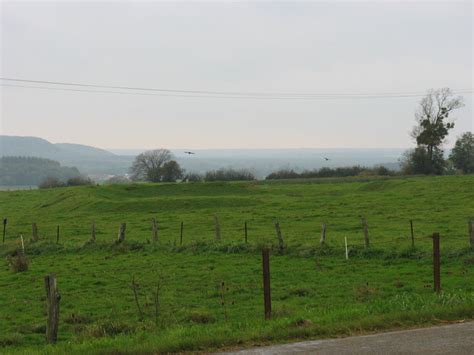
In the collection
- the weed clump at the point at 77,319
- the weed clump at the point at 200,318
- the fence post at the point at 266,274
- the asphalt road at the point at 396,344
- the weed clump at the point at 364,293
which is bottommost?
the weed clump at the point at 77,319

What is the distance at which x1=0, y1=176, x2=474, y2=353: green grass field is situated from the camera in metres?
10.3

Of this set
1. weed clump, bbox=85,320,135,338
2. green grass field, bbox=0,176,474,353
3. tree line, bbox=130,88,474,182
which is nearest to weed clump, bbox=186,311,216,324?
green grass field, bbox=0,176,474,353

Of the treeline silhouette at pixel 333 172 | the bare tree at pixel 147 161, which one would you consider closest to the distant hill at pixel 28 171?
the bare tree at pixel 147 161

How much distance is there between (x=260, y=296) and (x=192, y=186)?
168ft

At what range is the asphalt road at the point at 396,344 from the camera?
8.38 meters

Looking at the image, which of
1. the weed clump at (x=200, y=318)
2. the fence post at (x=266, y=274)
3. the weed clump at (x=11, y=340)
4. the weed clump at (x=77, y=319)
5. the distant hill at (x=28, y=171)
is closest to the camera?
the fence post at (x=266, y=274)

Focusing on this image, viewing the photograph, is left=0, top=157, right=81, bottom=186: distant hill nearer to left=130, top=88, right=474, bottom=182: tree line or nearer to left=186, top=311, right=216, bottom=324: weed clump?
left=130, top=88, right=474, bottom=182: tree line

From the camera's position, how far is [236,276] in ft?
69.6

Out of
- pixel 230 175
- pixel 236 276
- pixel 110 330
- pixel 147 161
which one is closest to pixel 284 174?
pixel 230 175

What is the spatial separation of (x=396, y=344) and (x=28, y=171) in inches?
6878

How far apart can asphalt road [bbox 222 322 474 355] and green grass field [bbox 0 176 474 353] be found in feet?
1.69

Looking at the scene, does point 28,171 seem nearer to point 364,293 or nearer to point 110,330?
point 364,293

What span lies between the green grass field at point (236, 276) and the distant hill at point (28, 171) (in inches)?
4680

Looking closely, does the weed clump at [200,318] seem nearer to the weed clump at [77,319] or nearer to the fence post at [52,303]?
the weed clump at [77,319]
